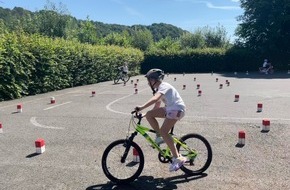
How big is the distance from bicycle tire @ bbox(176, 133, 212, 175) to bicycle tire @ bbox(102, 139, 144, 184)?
0.74m

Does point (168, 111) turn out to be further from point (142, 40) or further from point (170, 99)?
point (142, 40)

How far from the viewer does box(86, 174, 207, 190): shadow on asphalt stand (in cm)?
518

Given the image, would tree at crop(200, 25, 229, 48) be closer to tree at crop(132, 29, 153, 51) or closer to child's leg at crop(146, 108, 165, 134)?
tree at crop(132, 29, 153, 51)

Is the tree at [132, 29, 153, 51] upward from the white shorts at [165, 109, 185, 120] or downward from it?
upward

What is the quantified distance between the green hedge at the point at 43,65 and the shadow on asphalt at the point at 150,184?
12.2 meters

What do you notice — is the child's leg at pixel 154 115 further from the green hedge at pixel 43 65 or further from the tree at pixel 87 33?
the tree at pixel 87 33

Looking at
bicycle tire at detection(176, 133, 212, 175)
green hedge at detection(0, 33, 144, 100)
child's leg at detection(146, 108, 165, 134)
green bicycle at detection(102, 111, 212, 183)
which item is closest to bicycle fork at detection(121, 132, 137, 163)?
green bicycle at detection(102, 111, 212, 183)

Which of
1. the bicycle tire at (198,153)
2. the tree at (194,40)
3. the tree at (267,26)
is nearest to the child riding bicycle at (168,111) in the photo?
the bicycle tire at (198,153)

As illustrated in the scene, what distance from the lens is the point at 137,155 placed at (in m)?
5.54

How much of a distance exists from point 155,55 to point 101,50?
16.8 metres

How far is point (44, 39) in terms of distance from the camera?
826 inches

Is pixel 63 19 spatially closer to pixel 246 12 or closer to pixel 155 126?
pixel 246 12

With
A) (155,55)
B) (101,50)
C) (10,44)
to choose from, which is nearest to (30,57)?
(10,44)

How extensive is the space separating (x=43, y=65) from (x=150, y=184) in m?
15.7
